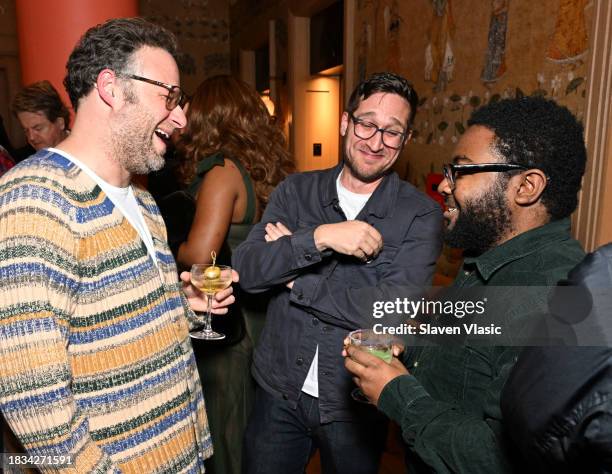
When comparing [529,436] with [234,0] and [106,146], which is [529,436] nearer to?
[106,146]

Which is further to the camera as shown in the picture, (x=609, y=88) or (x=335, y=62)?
(x=335, y=62)

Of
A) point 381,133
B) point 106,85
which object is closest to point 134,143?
point 106,85

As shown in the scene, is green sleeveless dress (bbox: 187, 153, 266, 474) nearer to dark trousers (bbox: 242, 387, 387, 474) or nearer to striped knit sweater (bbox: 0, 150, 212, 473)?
dark trousers (bbox: 242, 387, 387, 474)

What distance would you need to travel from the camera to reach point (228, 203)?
7.09 feet

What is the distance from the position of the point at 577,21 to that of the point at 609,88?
40cm

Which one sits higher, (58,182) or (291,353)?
(58,182)

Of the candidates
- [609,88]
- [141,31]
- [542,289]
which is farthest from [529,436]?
A: [609,88]

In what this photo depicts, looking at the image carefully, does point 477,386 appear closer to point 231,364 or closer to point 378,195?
point 378,195

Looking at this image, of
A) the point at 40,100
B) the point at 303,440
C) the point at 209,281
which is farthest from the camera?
the point at 40,100

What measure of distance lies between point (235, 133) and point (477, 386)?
1.66 metres

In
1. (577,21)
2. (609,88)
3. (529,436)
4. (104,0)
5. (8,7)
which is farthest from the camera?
(8,7)

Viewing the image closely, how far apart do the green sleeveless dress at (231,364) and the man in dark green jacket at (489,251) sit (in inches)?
39.8

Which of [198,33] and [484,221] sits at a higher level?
[198,33]

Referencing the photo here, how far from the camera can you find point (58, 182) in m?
1.11
